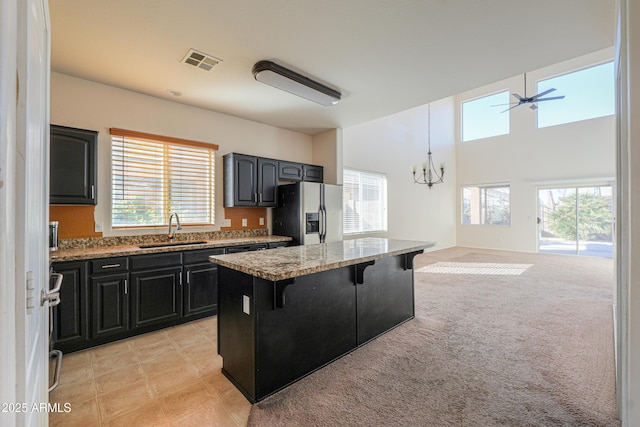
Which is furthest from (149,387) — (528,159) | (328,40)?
(528,159)

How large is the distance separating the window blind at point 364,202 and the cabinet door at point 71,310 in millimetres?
4359

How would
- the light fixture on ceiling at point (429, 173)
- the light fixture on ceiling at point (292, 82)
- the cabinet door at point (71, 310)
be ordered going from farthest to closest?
1. the light fixture on ceiling at point (429, 173)
2. the light fixture on ceiling at point (292, 82)
3. the cabinet door at point (71, 310)

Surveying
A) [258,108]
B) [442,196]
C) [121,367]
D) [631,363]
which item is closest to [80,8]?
[258,108]

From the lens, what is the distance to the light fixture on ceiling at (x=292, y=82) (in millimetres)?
2858

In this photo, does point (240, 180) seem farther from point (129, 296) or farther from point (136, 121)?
point (129, 296)

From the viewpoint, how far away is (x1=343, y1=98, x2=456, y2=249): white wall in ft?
21.2

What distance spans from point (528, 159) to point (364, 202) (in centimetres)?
537

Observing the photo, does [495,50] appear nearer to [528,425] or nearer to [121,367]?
[528,425]

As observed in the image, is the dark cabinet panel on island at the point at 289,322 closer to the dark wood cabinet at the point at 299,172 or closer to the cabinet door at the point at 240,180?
the cabinet door at the point at 240,180

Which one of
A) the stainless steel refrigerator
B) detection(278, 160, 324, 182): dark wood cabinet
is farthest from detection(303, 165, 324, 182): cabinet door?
the stainless steel refrigerator

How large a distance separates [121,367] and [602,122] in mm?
10347

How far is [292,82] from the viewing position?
3.08 metres

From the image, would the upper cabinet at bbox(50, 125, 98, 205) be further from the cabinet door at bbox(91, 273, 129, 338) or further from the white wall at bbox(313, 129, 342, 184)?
the white wall at bbox(313, 129, 342, 184)

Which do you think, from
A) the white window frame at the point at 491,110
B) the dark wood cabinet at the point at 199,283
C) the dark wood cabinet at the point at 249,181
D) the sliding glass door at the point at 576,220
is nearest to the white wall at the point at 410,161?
the white window frame at the point at 491,110
